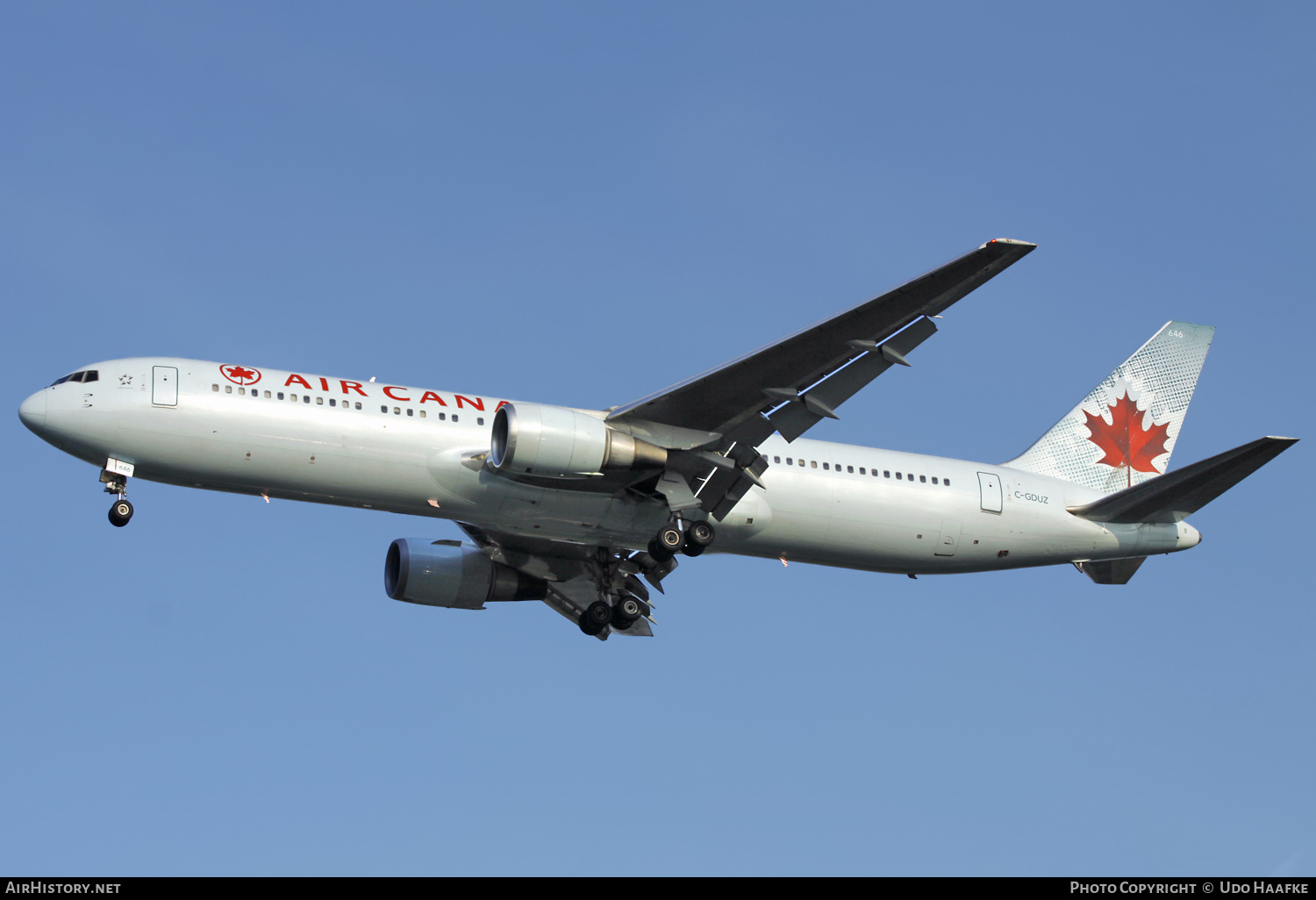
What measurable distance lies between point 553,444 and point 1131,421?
17.5 meters

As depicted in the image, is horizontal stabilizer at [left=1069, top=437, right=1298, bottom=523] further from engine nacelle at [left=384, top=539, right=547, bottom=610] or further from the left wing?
engine nacelle at [left=384, top=539, right=547, bottom=610]

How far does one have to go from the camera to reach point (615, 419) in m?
29.7

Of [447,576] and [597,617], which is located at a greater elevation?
[447,576]

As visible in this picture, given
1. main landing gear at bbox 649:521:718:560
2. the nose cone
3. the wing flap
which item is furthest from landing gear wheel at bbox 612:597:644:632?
the nose cone

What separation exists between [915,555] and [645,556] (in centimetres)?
648

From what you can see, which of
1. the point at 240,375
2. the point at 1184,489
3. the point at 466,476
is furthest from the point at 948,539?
the point at 240,375

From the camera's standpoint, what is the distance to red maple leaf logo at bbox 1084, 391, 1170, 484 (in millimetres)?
37062

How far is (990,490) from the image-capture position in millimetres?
34000

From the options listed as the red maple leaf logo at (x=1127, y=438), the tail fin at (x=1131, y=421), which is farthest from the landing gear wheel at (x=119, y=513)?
the red maple leaf logo at (x=1127, y=438)

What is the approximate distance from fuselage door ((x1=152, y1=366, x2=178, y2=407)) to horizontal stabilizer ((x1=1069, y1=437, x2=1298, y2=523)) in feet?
68.5

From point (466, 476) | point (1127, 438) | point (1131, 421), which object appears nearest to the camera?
point (466, 476)

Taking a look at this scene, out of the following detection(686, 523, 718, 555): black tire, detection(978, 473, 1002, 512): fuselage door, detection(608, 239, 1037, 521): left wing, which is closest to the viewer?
detection(608, 239, 1037, 521): left wing

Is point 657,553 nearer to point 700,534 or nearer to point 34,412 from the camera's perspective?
point 700,534
